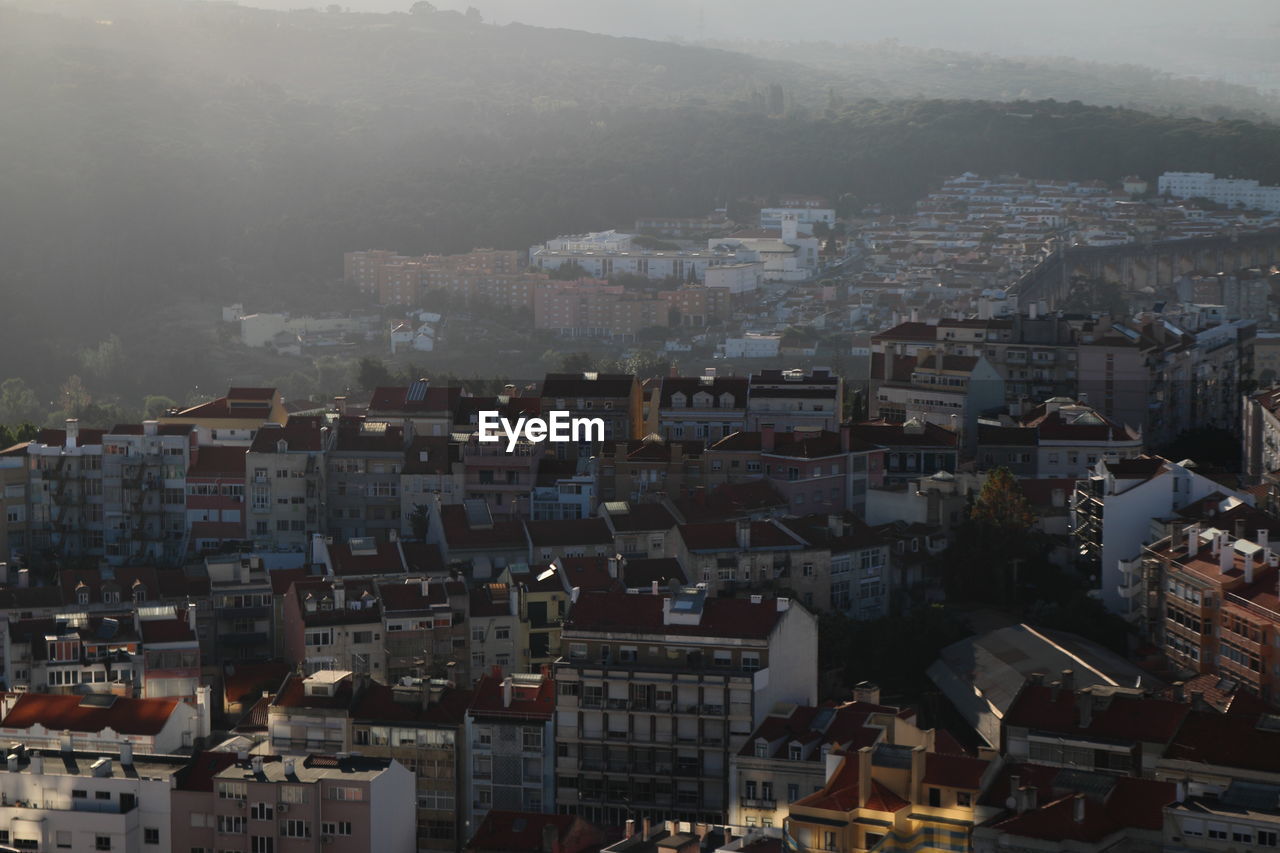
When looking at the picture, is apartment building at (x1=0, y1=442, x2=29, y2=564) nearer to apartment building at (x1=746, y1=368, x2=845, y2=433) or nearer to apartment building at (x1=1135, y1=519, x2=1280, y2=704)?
apartment building at (x1=746, y1=368, x2=845, y2=433)

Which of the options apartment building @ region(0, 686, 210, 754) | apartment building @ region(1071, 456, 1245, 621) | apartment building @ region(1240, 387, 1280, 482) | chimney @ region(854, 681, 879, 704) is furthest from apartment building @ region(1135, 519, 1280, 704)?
apartment building @ region(0, 686, 210, 754)

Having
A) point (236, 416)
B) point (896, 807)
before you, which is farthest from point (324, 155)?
point (896, 807)

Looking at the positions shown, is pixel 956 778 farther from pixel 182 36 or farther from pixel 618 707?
pixel 182 36

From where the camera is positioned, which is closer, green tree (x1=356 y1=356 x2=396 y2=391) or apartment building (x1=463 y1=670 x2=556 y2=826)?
apartment building (x1=463 y1=670 x2=556 y2=826)

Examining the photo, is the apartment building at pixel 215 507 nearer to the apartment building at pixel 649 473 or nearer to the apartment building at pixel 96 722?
the apartment building at pixel 649 473

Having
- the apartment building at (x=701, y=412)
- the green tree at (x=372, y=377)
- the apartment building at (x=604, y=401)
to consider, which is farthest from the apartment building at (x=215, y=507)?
the green tree at (x=372, y=377)


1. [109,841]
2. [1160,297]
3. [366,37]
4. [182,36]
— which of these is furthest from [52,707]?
[366,37]

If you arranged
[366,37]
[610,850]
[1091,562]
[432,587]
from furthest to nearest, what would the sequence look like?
[366,37]
[1091,562]
[432,587]
[610,850]
